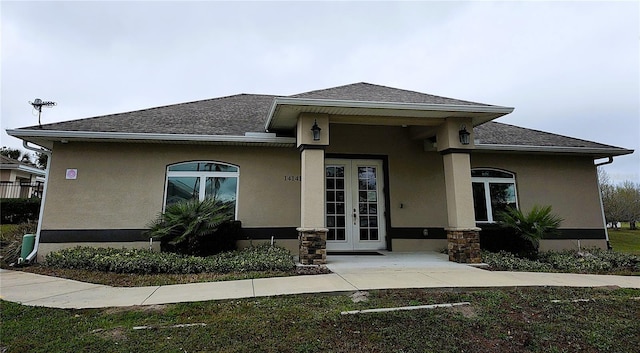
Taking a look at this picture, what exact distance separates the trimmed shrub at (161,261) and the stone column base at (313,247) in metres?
0.30

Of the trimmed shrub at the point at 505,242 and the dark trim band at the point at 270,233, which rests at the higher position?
the dark trim band at the point at 270,233

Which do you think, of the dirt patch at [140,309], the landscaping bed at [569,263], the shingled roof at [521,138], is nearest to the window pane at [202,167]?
the dirt patch at [140,309]

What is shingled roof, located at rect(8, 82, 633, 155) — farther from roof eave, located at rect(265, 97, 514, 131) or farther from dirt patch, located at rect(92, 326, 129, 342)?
dirt patch, located at rect(92, 326, 129, 342)

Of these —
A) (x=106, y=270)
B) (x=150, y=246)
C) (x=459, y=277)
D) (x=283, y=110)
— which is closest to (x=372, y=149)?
(x=283, y=110)

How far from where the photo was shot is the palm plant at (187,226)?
6.62 m

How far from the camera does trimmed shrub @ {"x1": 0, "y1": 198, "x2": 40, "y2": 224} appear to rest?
1251cm

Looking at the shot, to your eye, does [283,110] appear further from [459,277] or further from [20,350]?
[20,350]

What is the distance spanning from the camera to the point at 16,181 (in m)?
16.1

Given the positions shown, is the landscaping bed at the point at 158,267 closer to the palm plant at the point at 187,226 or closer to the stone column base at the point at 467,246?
the palm plant at the point at 187,226

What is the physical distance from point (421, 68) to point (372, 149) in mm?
8110

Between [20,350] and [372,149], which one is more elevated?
[372,149]

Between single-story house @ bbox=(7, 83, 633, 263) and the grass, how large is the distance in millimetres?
2542

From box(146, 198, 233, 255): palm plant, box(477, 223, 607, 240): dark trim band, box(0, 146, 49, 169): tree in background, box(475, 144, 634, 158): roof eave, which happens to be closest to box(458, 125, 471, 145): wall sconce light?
box(475, 144, 634, 158): roof eave

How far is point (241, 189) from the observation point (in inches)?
313
